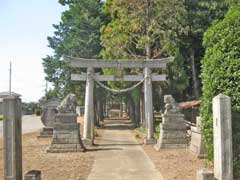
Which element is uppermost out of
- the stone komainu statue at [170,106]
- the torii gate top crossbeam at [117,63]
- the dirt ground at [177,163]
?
the torii gate top crossbeam at [117,63]

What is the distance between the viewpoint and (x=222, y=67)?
823 cm

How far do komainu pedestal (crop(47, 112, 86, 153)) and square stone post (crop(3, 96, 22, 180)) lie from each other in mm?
9809

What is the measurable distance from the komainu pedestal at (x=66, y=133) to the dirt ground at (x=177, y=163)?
10.2ft

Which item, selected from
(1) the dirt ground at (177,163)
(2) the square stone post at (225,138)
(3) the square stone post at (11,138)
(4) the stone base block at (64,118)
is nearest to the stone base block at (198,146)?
(1) the dirt ground at (177,163)

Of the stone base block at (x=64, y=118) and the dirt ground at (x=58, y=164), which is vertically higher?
the stone base block at (x=64, y=118)

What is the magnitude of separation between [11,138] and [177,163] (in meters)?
7.03

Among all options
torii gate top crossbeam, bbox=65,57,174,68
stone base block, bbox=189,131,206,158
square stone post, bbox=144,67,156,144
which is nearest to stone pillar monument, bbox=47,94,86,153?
torii gate top crossbeam, bbox=65,57,174,68

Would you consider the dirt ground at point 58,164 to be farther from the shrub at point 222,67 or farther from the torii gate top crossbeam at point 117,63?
the torii gate top crossbeam at point 117,63

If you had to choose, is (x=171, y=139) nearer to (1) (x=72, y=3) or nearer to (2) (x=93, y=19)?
(2) (x=93, y=19)

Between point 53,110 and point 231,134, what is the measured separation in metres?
21.5

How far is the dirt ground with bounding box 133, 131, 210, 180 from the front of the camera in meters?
10.9

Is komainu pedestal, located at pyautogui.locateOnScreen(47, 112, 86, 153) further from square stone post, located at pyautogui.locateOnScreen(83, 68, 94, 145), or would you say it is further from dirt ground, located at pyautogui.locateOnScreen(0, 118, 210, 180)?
square stone post, located at pyautogui.locateOnScreen(83, 68, 94, 145)

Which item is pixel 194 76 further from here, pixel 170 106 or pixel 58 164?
pixel 58 164

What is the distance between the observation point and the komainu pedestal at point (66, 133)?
1744 cm
